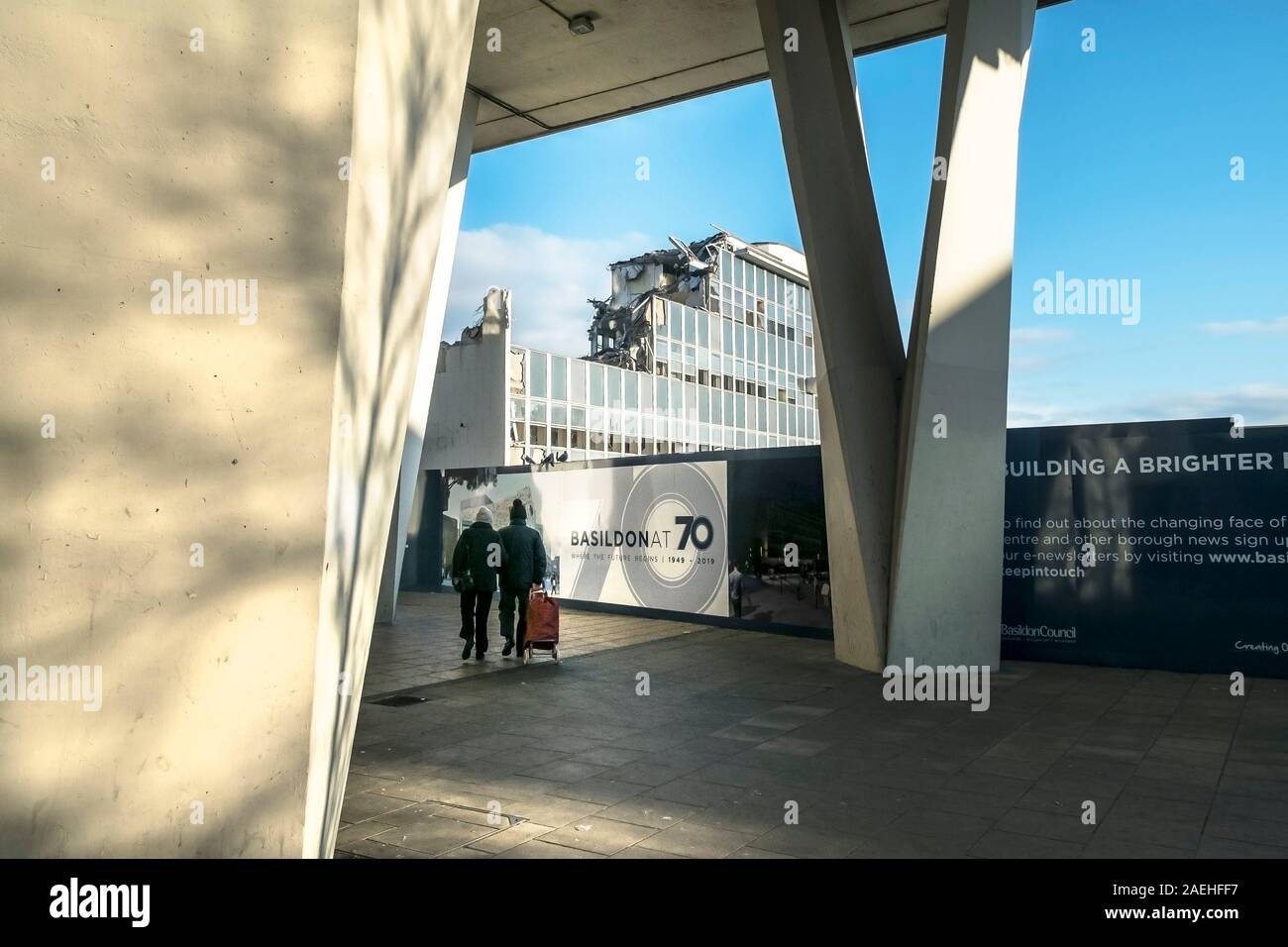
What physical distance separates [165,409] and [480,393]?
24755 mm

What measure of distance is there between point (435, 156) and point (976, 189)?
788cm

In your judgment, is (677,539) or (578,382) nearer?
(677,539)

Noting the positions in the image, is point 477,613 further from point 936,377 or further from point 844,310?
point 936,377

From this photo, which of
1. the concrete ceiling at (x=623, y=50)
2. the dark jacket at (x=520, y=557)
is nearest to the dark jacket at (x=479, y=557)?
the dark jacket at (x=520, y=557)

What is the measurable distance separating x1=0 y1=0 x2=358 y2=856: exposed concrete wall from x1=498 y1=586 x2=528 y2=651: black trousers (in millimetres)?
8050

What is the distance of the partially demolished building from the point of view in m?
27.7

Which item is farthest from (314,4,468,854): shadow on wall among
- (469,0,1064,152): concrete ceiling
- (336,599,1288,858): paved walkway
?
(469,0,1064,152): concrete ceiling

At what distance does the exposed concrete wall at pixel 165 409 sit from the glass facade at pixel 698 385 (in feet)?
79.6

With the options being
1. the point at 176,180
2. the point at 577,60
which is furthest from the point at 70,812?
the point at 577,60

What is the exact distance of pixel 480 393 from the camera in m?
27.4

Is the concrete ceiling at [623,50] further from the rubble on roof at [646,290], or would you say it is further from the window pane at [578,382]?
the rubble on roof at [646,290]

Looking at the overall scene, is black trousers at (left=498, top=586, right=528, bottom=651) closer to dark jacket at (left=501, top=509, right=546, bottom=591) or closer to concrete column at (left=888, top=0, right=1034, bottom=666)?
dark jacket at (left=501, top=509, right=546, bottom=591)

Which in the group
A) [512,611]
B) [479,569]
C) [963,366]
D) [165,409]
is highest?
[963,366]

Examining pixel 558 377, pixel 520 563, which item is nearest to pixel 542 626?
pixel 520 563
